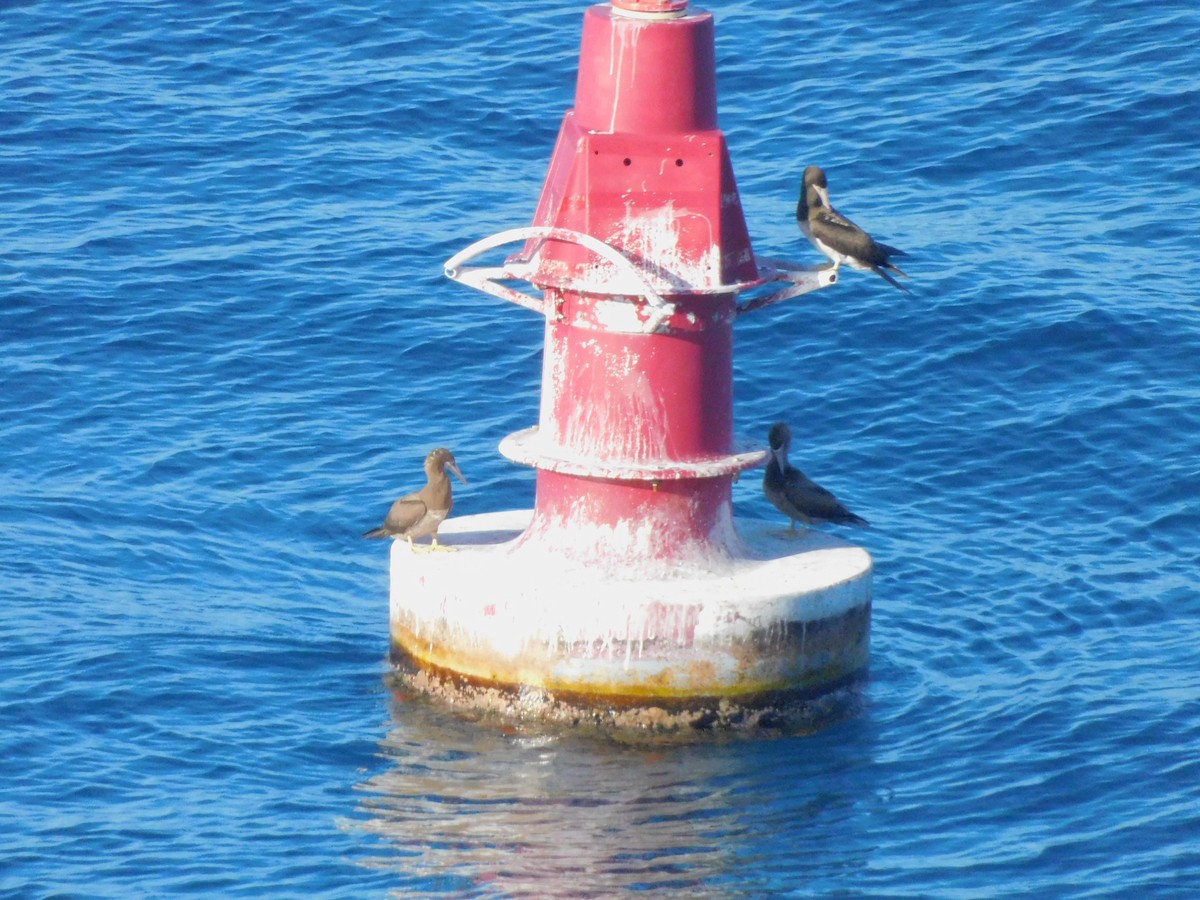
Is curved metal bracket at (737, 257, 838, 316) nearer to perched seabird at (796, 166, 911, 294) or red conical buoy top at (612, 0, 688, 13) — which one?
perched seabird at (796, 166, 911, 294)

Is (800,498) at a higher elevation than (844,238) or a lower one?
lower

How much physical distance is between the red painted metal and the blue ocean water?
1.19m

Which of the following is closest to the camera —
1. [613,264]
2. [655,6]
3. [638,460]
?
[613,264]

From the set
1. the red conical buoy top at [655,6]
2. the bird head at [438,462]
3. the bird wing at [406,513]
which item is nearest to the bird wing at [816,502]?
the bird head at [438,462]

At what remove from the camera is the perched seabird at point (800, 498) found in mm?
10859

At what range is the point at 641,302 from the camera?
9.67 metres

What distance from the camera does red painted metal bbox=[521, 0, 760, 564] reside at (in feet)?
31.6

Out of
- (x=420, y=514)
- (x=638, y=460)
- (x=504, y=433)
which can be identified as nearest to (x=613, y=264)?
(x=638, y=460)

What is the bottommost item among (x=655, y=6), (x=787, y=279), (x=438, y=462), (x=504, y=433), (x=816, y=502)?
(x=504, y=433)

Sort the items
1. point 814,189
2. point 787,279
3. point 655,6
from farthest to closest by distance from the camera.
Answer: point 814,189 → point 787,279 → point 655,6

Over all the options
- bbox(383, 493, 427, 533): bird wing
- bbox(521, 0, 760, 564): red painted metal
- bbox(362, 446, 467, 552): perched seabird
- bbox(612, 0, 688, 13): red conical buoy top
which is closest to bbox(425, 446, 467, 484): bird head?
bbox(362, 446, 467, 552): perched seabird

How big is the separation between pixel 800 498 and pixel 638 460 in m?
1.35

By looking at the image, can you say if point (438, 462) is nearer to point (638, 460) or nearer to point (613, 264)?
point (638, 460)

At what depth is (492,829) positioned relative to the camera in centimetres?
887
